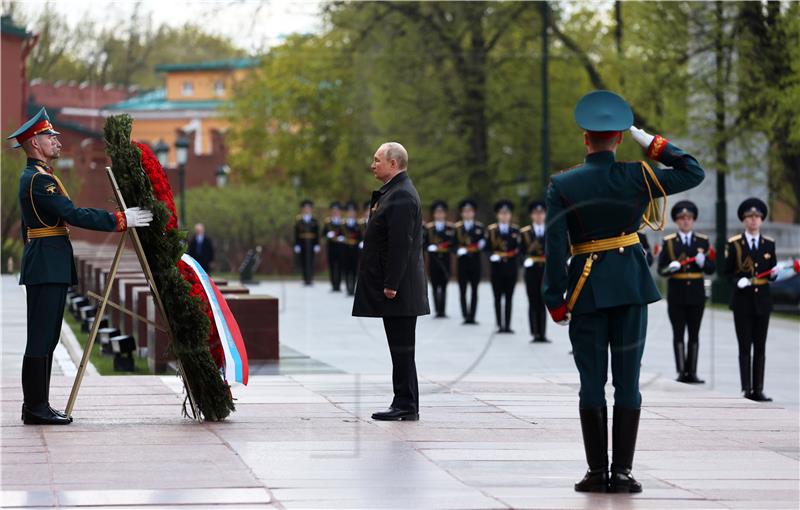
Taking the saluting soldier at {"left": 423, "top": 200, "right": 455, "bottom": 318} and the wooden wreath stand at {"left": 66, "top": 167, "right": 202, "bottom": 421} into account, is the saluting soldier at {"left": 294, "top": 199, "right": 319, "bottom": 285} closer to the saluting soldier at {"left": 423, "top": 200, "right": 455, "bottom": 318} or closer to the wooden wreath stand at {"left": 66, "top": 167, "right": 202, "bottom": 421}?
the saluting soldier at {"left": 423, "top": 200, "right": 455, "bottom": 318}

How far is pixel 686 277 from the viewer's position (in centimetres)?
1542

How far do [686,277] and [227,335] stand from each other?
6703 millimetres

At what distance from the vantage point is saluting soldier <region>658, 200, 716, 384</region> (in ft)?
50.4

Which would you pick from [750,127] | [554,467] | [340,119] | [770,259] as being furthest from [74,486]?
[340,119]

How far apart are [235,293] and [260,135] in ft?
160

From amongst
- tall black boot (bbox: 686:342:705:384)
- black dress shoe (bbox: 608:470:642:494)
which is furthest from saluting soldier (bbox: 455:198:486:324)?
black dress shoe (bbox: 608:470:642:494)

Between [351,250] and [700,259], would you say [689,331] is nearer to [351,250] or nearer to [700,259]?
[700,259]

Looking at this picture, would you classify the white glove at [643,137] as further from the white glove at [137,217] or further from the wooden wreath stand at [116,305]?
the wooden wreath stand at [116,305]

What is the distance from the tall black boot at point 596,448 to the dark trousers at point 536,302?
41.2 ft

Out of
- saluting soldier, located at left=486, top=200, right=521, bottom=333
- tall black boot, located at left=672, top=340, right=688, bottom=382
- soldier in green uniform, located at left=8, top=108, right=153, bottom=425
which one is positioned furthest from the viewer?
saluting soldier, located at left=486, top=200, right=521, bottom=333

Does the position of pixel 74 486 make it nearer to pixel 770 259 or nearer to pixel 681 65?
pixel 770 259

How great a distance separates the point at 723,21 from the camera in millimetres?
29219

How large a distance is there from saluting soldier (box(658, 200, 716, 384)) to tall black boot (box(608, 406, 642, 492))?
25.2ft

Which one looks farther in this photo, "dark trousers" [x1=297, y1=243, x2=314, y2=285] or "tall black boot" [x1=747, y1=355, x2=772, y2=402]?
"dark trousers" [x1=297, y1=243, x2=314, y2=285]
